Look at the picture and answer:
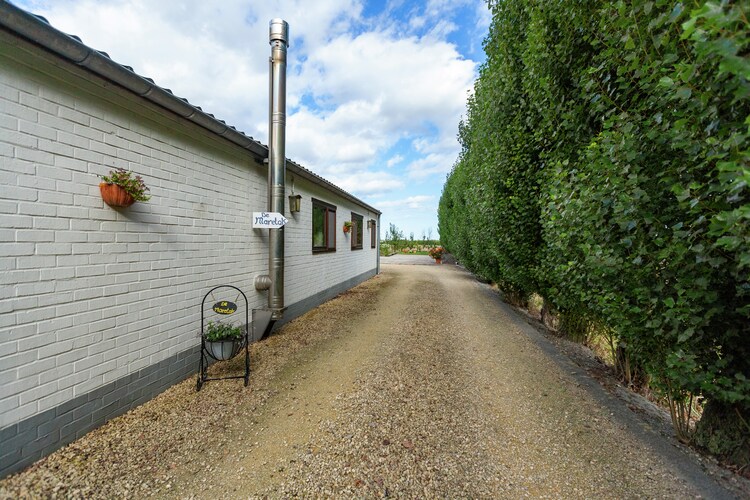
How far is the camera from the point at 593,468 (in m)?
1.84

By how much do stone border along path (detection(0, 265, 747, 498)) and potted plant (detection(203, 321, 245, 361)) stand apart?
11.7 inches

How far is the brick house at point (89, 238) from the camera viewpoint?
1714mm

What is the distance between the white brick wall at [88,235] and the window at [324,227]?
2791 millimetres

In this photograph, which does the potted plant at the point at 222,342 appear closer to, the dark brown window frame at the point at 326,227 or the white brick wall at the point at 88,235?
the white brick wall at the point at 88,235

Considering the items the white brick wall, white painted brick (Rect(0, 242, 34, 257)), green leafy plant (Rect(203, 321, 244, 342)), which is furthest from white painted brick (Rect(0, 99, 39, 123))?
green leafy plant (Rect(203, 321, 244, 342))

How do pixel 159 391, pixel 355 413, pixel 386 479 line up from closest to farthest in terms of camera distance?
pixel 386 479, pixel 355 413, pixel 159 391

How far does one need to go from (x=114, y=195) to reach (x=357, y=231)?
771 centimetres

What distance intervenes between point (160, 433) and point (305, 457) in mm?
1136

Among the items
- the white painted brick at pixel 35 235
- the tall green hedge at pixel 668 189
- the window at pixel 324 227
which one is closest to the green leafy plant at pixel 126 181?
the white painted brick at pixel 35 235

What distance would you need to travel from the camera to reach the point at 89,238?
2.09 metres

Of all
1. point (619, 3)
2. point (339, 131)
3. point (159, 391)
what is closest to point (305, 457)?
point (159, 391)

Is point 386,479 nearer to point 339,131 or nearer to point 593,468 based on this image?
point 593,468

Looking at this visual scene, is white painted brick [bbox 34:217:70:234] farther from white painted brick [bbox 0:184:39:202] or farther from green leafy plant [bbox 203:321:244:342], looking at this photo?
green leafy plant [bbox 203:321:244:342]

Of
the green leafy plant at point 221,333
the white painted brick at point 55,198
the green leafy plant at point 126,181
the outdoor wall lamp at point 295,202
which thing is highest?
the outdoor wall lamp at point 295,202
